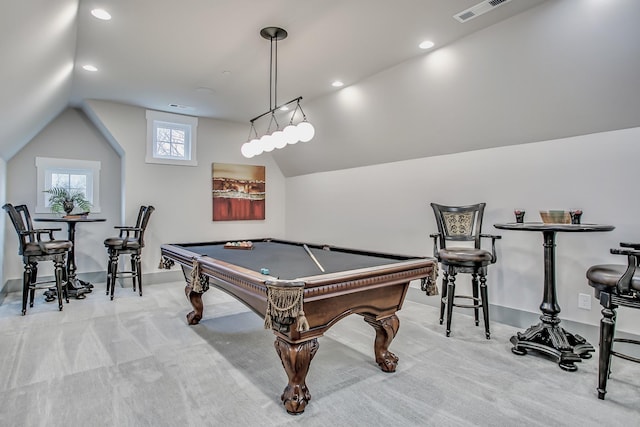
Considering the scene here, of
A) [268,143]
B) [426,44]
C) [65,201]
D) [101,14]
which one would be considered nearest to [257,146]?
[268,143]

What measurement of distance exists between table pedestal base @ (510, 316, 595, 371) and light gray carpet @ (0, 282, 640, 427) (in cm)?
8

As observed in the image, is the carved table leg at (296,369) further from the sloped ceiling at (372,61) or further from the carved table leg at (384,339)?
the sloped ceiling at (372,61)

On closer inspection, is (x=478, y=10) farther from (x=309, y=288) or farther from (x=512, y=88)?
(x=309, y=288)

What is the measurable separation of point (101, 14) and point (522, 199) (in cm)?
418

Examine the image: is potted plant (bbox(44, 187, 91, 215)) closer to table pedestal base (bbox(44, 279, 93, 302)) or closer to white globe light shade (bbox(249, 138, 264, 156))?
table pedestal base (bbox(44, 279, 93, 302))

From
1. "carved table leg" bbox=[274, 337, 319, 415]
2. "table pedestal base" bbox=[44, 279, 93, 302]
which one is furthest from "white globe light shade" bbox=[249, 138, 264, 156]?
"table pedestal base" bbox=[44, 279, 93, 302]

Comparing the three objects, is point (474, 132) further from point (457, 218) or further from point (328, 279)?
point (328, 279)

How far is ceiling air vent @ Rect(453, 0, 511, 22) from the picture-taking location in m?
2.62

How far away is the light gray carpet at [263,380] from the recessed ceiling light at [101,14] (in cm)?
275

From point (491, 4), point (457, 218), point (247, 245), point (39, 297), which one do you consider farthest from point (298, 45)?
point (39, 297)

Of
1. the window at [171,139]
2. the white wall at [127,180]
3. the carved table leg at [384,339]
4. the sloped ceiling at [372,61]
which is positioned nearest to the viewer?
the carved table leg at [384,339]

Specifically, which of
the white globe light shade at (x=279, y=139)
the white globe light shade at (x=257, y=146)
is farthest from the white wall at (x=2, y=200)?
the white globe light shade at (x=279, y=139)

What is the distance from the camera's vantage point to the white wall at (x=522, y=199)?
299 centimetres

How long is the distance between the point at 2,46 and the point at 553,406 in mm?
4113
